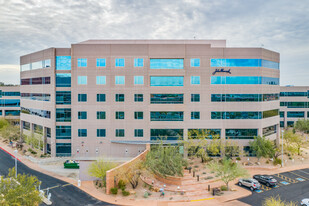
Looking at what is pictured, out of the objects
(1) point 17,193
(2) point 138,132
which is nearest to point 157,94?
(2) point 138,132

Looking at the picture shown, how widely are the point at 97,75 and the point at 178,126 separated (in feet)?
60.8

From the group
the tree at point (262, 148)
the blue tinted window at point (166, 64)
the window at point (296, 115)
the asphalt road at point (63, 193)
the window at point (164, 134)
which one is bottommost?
the asphalt road at point (63, 193)

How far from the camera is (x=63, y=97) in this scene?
1624 inches

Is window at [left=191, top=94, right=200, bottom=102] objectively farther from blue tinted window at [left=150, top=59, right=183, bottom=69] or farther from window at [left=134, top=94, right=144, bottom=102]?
window at [left=134, top=94, right=144, bottom=102]

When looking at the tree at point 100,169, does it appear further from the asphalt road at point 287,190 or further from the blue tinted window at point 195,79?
the blue tinted window at point 195,79

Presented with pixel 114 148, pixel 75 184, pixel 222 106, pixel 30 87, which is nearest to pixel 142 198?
pixel 75 184

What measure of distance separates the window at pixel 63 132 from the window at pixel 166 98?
1731 cm

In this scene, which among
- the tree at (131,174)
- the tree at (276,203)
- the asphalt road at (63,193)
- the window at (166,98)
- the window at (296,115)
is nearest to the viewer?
the tree at (276,203)

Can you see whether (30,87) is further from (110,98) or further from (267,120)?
(267,120)

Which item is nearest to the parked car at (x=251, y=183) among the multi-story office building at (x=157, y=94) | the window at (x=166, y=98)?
the multi-story office building at (x=157, y=94)

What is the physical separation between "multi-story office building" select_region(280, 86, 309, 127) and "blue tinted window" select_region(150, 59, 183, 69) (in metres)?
49.1

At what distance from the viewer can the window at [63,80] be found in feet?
135

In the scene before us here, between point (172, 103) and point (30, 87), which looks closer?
point (172, 103)

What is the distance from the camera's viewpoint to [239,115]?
40281mm
